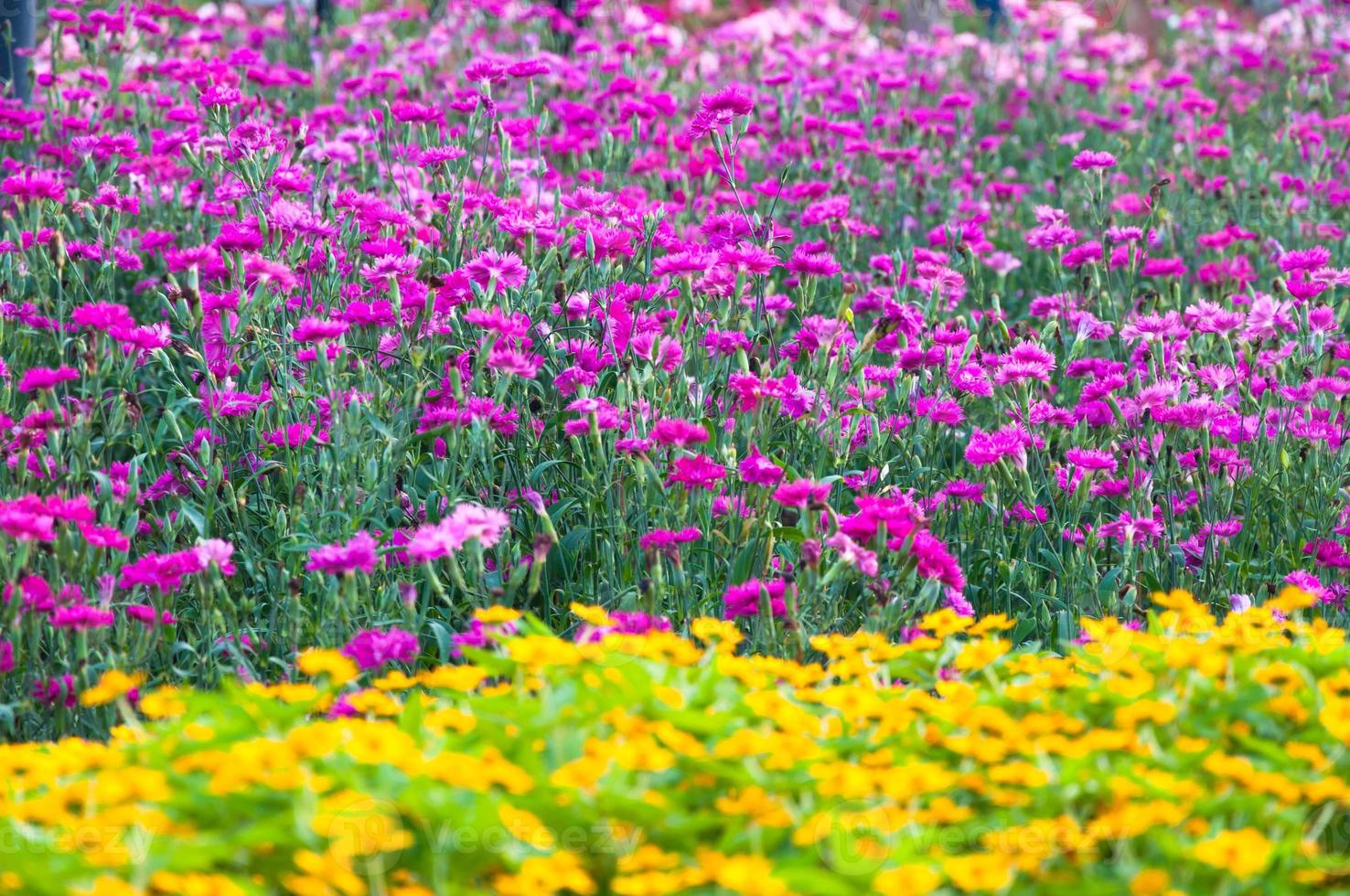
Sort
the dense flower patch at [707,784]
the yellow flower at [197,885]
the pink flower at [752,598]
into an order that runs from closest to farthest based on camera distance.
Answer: the yellow flower at [197,885] → the dense flower patch at [707,784] → the pink flower at [752,598]

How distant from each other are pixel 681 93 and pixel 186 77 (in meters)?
2.92

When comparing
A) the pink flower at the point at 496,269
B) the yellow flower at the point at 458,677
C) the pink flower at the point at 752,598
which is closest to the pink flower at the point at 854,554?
the pink flower at the point at 752,598

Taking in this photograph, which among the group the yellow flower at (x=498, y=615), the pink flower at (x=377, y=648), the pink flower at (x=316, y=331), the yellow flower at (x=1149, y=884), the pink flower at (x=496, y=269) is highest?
the pink flower at (x=496, y=269)

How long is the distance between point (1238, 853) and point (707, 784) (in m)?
0.67

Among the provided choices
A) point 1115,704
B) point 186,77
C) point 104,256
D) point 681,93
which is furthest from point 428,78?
point 1115,704

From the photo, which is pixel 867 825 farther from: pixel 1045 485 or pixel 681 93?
pixel 681 93

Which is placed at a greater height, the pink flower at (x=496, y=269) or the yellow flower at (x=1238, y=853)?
the pink flower at (x=496, y=269)

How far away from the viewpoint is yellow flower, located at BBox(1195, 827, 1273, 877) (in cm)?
177

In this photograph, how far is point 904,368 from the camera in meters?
3.83

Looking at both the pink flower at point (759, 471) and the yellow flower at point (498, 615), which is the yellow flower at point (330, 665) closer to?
the yellow flower at point (498, 615)

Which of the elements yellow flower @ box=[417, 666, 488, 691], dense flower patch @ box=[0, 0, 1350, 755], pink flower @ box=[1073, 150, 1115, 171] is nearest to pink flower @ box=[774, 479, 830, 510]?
dense flower patch @ box=[0, 0, 1350, 755]

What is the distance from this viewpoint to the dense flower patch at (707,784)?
1824 mm

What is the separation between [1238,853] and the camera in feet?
5.90

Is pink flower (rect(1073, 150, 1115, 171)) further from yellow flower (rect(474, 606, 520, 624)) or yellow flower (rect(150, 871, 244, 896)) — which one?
yellow flower (rect(150, 871, 244, 896))
